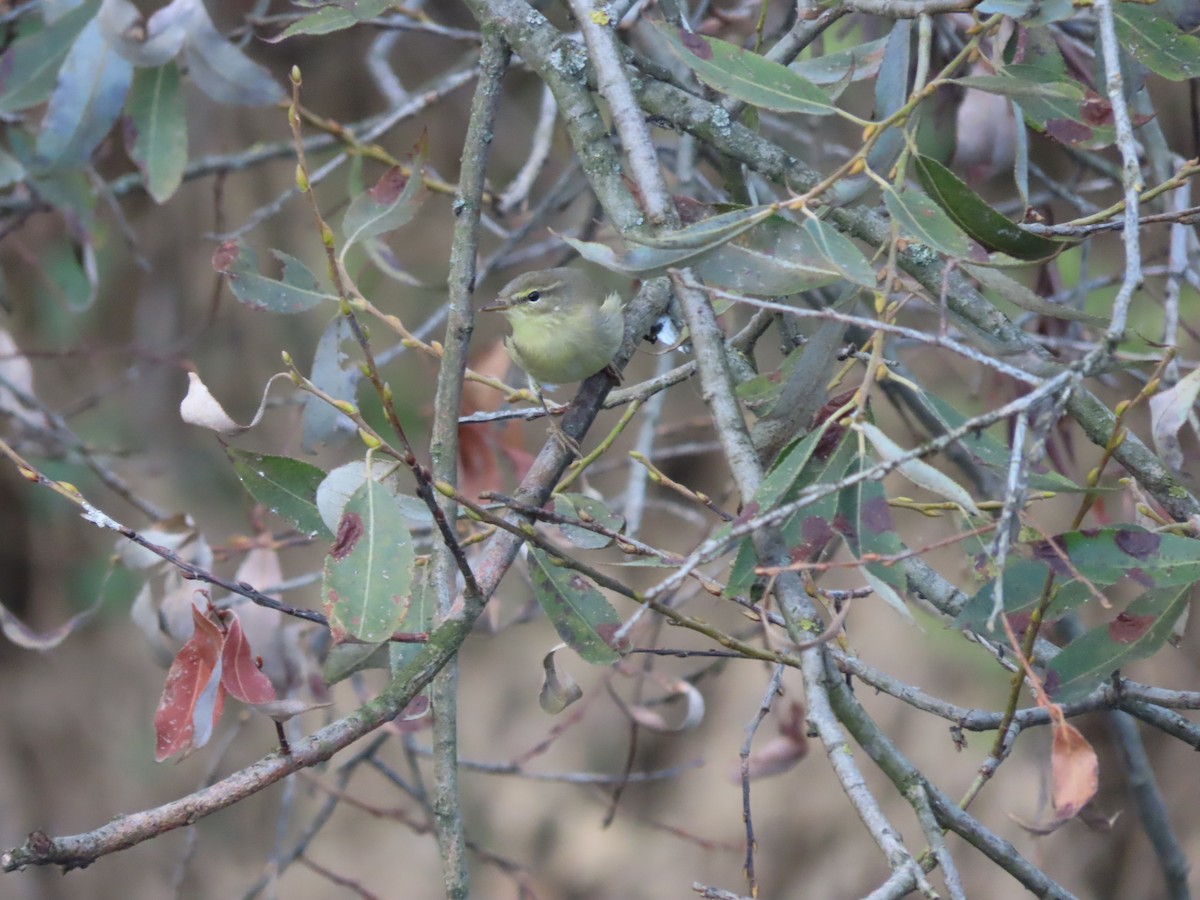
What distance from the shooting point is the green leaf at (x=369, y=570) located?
46.3 inches

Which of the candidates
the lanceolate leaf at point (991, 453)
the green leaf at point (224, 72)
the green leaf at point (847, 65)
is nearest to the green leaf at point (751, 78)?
the green leaf at point (847, 65)

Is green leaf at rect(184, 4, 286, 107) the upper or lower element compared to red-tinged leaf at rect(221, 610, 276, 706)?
upper

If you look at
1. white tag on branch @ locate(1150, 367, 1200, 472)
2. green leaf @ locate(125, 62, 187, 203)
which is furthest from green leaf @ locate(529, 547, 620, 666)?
green leaf @ locate(125, 62, 187, 203)


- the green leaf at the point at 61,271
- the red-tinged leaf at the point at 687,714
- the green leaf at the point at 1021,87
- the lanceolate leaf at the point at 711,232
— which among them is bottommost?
the red-tinged leaf at the point at 687,714

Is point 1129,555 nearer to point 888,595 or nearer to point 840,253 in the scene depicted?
point 888,595

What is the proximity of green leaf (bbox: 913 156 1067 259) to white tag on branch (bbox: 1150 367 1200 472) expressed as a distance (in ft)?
0.83

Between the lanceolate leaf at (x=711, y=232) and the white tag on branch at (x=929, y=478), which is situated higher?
the lanceolate leaf at (x=711, y=232)

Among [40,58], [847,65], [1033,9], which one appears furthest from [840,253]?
[40,58]

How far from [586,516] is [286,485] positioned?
0.42 metres

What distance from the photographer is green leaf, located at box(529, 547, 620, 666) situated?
1377 mm

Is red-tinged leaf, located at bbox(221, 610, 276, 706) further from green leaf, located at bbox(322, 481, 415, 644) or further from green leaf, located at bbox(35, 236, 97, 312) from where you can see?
green leaf, located at bbox(35, 236, 97, 312)

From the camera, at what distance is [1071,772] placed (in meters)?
0.97

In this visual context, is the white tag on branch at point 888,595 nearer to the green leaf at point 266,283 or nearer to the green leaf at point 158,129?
the green leaf at point 266,283

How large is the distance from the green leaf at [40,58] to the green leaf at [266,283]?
0.94m
